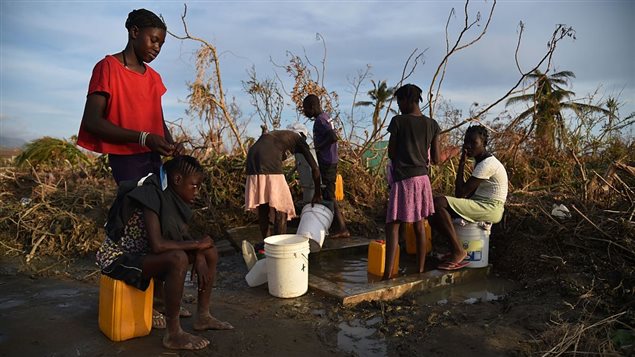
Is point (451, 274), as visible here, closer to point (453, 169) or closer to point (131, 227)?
point (131, 227)

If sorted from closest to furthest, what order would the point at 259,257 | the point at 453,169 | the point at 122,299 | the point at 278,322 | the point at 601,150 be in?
the point at 122,299
the point at 278,322
the point at 259,257
the point at 601,150
the point at 453,169

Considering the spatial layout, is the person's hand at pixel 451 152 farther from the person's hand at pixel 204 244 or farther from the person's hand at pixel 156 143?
the person's hand at pixel 156 143

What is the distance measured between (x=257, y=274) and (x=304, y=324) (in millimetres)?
1062

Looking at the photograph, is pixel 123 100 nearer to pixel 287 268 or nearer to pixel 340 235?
pixel 287 268

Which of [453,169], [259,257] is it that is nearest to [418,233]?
[259,257]

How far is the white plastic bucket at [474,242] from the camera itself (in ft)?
16.0

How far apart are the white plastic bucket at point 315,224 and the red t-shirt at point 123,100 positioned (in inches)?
98.4

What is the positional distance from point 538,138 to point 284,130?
539 centimetres

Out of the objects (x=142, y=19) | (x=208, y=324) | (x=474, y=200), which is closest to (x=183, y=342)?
(x=208, y=324)

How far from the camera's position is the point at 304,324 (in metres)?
3.54

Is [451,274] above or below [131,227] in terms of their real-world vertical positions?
below

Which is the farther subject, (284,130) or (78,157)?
(78,157)

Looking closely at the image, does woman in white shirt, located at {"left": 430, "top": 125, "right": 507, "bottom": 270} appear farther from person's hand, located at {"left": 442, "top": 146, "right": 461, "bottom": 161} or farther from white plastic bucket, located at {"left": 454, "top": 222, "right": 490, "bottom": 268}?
person's hand, located at {"left": 442, "top": 146, "right": 461, "bottom": 161}

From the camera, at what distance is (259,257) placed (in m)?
5.06
